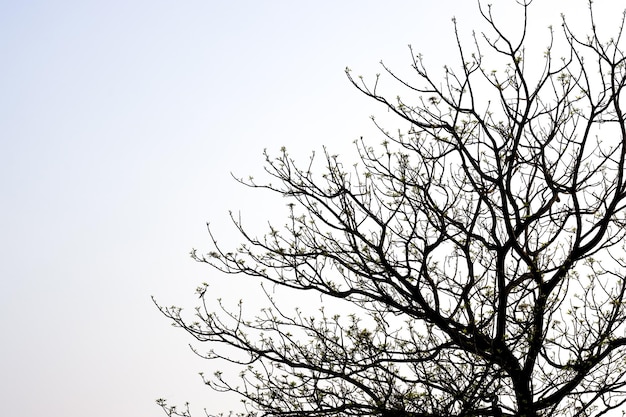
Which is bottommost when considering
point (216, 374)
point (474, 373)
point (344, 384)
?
point (474, 373)

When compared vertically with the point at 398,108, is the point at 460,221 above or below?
below

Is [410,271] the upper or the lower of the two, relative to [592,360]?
upper

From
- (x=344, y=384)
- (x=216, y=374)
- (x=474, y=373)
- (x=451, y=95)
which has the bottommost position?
(x=474, y=373)

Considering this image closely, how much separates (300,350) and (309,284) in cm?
68

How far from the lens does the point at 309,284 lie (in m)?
7.74

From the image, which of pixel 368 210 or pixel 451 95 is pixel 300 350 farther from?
pixel 451 95

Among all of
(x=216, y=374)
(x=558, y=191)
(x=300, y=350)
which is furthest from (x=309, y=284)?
(x=558, y=191)

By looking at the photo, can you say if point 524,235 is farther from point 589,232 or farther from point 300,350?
point 300,350

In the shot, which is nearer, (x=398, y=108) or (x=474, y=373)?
(x=474, y=373)

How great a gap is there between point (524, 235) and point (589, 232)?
2.26 feet

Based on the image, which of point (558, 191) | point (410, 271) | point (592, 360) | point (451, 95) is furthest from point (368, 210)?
point (592, 360)

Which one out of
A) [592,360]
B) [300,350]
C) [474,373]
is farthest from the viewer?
[300,350]

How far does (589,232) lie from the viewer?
7.60m

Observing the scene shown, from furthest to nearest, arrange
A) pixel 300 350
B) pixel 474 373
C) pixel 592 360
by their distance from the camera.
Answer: pixel 300 350, pixel 592 360, pixel 474 373
